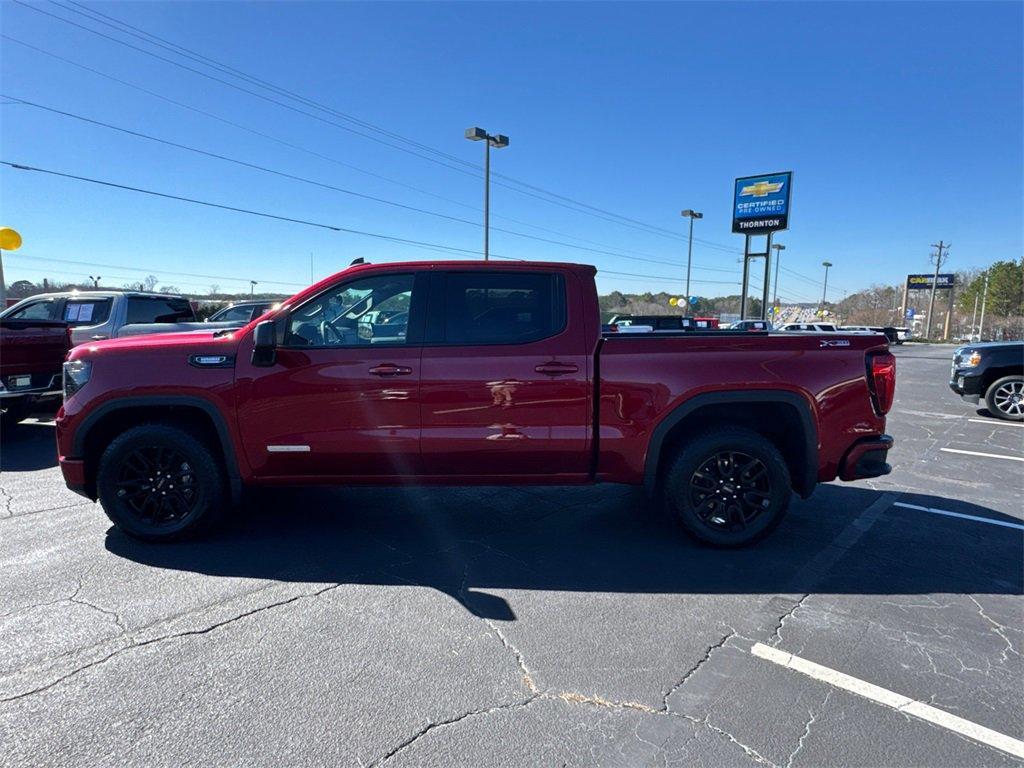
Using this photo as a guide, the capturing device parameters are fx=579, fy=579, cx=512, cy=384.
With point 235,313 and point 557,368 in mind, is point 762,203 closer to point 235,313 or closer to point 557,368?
point 235,313

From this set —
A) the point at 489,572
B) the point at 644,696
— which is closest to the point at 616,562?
the point at 489,572

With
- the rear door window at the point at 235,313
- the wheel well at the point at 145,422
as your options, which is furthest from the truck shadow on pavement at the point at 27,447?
the rear door window at the point at 235,313

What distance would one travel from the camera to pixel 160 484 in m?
4.10

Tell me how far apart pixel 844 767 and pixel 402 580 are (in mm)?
2414

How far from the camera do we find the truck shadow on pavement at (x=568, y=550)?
11.9 ft

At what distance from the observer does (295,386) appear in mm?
3920

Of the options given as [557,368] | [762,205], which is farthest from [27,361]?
[762,205]

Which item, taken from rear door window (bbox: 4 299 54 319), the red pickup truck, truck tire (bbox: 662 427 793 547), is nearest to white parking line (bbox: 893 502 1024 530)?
the red pickup truck

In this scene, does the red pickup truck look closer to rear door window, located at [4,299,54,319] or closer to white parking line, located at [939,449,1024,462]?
white parking line, located at [939,449,1024,462]

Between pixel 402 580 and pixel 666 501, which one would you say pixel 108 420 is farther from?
pixel 666 501

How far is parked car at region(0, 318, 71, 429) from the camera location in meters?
7.45

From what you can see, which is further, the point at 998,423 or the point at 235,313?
the point at 235,313

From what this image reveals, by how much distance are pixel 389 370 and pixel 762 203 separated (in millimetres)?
31361

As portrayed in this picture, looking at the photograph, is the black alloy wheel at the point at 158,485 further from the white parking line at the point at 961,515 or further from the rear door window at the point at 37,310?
the rear door window at the point at 37,310
